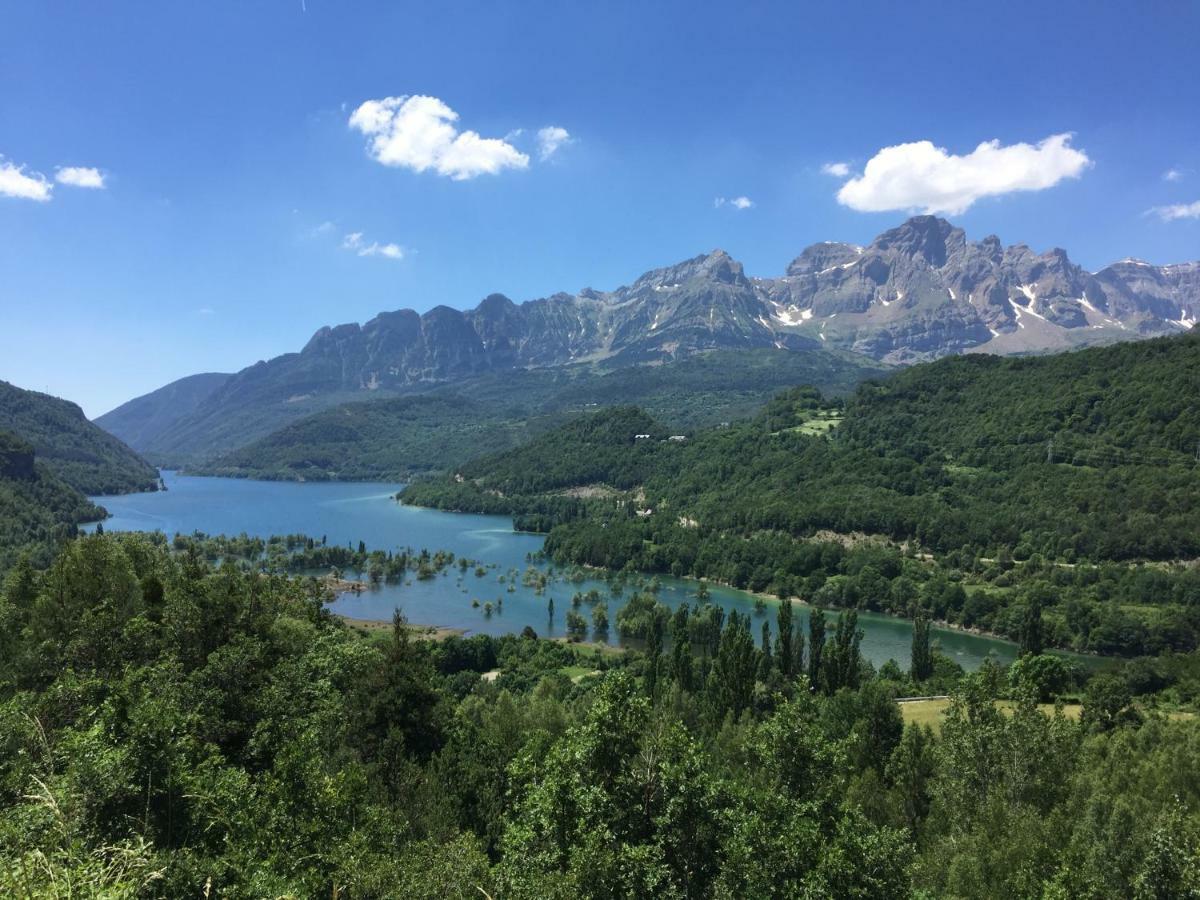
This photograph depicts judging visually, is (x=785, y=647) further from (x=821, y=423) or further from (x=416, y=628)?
(x=821, y=423)

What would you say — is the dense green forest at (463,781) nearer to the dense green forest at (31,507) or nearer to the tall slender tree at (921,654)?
the tall slender tree at (921,654)

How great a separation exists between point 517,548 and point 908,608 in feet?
218

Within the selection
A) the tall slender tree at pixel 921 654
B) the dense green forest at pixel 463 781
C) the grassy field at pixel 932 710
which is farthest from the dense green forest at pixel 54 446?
the grassy field at pixel 932 710

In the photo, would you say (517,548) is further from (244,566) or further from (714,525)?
(244,566)

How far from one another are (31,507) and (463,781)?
11534 centimetres

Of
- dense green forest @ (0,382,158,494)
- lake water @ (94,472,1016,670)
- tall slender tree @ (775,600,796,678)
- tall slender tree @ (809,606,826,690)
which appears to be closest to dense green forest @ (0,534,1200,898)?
tall slender tree @ (809,606,826,690)

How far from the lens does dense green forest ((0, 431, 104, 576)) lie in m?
86.2

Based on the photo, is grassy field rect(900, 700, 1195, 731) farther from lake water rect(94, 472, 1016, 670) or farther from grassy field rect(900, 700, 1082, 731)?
lake water rect(94, 472, 1016, 670)

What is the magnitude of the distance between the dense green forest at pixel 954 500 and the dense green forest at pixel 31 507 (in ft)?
234

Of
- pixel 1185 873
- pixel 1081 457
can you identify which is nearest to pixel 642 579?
pixel 1081 457

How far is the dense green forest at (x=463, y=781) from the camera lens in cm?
1048

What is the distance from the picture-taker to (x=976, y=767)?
856 inches

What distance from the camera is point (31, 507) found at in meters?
103

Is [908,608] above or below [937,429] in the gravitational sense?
below
